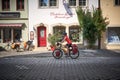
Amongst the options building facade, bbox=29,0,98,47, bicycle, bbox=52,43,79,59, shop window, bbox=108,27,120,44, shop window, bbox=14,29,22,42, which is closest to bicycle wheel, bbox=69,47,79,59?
bicycle, bbox=52,43,79,59

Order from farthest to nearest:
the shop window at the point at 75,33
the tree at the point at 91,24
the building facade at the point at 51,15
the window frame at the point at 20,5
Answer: the shop window at the point at 75,33 → the window frame at the point at 20,5 → the building facade at the point at 51,15 → the tree at the point at 91,24

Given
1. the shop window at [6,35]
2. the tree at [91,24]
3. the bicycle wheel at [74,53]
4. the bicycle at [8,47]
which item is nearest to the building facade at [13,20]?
the shop window at [6,35]

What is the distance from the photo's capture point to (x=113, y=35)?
105ft

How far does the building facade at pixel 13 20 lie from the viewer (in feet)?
101

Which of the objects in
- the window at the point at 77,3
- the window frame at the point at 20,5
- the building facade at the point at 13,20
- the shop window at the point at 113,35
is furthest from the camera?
the shop window at the point at 113,35

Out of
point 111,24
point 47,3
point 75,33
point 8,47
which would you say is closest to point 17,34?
point 8,47

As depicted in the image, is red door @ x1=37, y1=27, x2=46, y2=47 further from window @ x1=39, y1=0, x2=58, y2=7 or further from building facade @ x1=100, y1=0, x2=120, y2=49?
building facade @ x1=100, y1=0, x2=120, y2=49

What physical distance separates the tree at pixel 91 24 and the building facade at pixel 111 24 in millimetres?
929

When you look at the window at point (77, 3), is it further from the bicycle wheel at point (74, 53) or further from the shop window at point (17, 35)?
the bicycle wheel at point (74, 53)

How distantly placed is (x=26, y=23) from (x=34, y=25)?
33.7 inches

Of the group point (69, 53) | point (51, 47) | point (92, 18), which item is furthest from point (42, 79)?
point (92, 18)

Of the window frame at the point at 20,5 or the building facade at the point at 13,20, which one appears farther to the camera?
the window frame at the point at 20,5

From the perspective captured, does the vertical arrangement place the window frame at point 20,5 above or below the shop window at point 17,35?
above

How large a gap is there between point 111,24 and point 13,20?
1024cm
